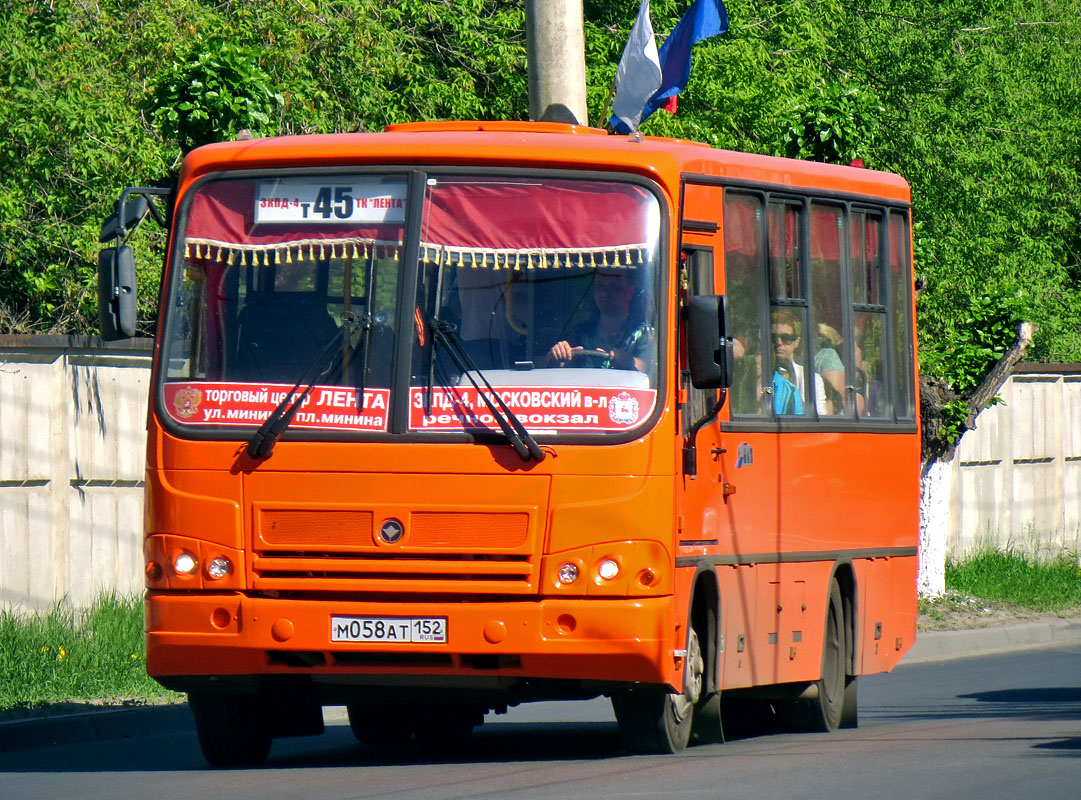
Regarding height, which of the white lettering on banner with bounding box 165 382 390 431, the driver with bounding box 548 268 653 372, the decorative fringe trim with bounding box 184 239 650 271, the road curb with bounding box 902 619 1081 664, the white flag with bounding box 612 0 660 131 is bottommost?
the road curb with bounding box 902 619 1081 664

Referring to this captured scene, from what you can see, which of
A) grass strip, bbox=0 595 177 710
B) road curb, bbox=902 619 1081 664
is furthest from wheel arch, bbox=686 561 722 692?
road curb, bbox=902 619 1081 664

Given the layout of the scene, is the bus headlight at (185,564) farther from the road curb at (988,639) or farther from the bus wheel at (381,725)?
the road curb at (988,639)

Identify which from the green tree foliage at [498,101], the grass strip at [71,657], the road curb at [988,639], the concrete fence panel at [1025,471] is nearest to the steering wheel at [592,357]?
the grass strip at [71,657]

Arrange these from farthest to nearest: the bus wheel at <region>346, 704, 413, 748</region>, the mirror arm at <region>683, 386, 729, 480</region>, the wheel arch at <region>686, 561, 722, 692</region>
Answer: the bus wheel at <region>346, 704, 413, 748</region>
the wheel arch at <region>686, 561, 722, 692</region>
the mirror arm at <region>683, 386, 729, 480</region>

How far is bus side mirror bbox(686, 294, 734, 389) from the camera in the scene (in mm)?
9148

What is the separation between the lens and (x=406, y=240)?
30.8 feet

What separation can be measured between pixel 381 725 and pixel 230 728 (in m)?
1.57

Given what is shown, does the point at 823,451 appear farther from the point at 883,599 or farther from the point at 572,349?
the point at 572,349

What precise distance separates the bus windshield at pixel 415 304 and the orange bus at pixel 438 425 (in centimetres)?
1

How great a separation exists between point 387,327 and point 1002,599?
14.3 meters

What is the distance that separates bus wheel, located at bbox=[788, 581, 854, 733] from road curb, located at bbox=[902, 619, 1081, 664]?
6.25 m

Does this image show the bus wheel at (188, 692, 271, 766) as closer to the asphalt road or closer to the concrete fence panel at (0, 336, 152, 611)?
the asphalt road

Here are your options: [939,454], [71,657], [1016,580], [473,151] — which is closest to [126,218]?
[473,151]

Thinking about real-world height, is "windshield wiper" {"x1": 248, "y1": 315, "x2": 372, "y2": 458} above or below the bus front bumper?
above
